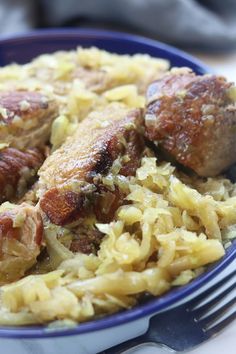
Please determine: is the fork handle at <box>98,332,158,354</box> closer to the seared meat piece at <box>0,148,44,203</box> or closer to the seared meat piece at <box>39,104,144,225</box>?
the seared meat piece at <box>39,104,144,225</box>

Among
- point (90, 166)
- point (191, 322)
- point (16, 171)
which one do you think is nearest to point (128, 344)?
point (191, 322)

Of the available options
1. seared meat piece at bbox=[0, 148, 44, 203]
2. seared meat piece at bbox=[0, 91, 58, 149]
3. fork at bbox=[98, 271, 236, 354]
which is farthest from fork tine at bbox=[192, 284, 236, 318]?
seared meat piece at bbox=[0, 91, 58, 149]

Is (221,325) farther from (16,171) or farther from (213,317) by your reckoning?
(16,171)

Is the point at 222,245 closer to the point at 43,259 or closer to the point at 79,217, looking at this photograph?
the point at 79,217

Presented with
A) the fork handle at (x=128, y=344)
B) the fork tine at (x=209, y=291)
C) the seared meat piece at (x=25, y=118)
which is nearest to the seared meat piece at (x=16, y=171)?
the seared meat piece at (x=25, y=118)

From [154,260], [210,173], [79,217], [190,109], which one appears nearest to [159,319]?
[154,260]

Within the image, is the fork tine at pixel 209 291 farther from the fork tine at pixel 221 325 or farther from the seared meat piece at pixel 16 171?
the seared meat piece at pixel 16 171

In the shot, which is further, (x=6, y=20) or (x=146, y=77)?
(x=6, y=20)
